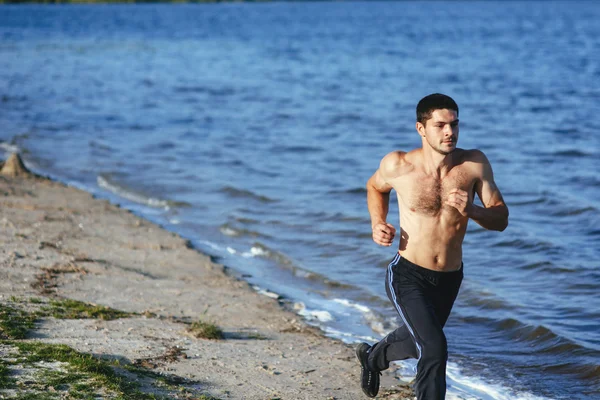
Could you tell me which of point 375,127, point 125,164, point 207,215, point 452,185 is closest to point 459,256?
point 452,185

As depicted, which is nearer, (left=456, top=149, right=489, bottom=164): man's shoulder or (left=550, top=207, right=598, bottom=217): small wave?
(left=456, top=149, right=489, bottom=164): man's shoulder

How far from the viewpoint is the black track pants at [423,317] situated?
17.3 feet

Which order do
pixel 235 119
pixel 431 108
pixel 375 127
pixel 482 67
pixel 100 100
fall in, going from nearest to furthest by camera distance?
pixel 431 108 < pixel 375 127 < pixel 235 119 < pixel 100 100 < pixel 482 67

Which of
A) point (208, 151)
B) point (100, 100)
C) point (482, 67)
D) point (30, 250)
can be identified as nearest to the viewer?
point (30, 250)

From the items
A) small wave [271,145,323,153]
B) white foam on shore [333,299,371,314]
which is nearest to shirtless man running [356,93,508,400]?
white foam on shore [333,299,371,314]

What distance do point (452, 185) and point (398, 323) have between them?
3.82 metres

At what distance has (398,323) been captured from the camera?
9047mm

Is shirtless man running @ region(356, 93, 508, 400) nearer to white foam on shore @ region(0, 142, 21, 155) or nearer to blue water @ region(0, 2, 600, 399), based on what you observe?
blue water @ region(0, 2, 600, 399)

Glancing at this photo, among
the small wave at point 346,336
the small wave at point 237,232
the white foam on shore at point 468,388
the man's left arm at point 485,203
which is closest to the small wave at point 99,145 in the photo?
the small wave at point 237,232

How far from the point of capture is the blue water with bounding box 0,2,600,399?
906cm

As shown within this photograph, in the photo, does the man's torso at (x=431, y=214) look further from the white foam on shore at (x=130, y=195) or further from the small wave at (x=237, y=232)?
the white foam on shore at (x=130, y=195)

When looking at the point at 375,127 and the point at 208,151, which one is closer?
the point at 208,151

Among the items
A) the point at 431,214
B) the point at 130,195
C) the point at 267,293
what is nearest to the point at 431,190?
the point at 431,214

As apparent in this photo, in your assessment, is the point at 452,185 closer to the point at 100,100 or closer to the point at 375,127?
the point at 375,127
